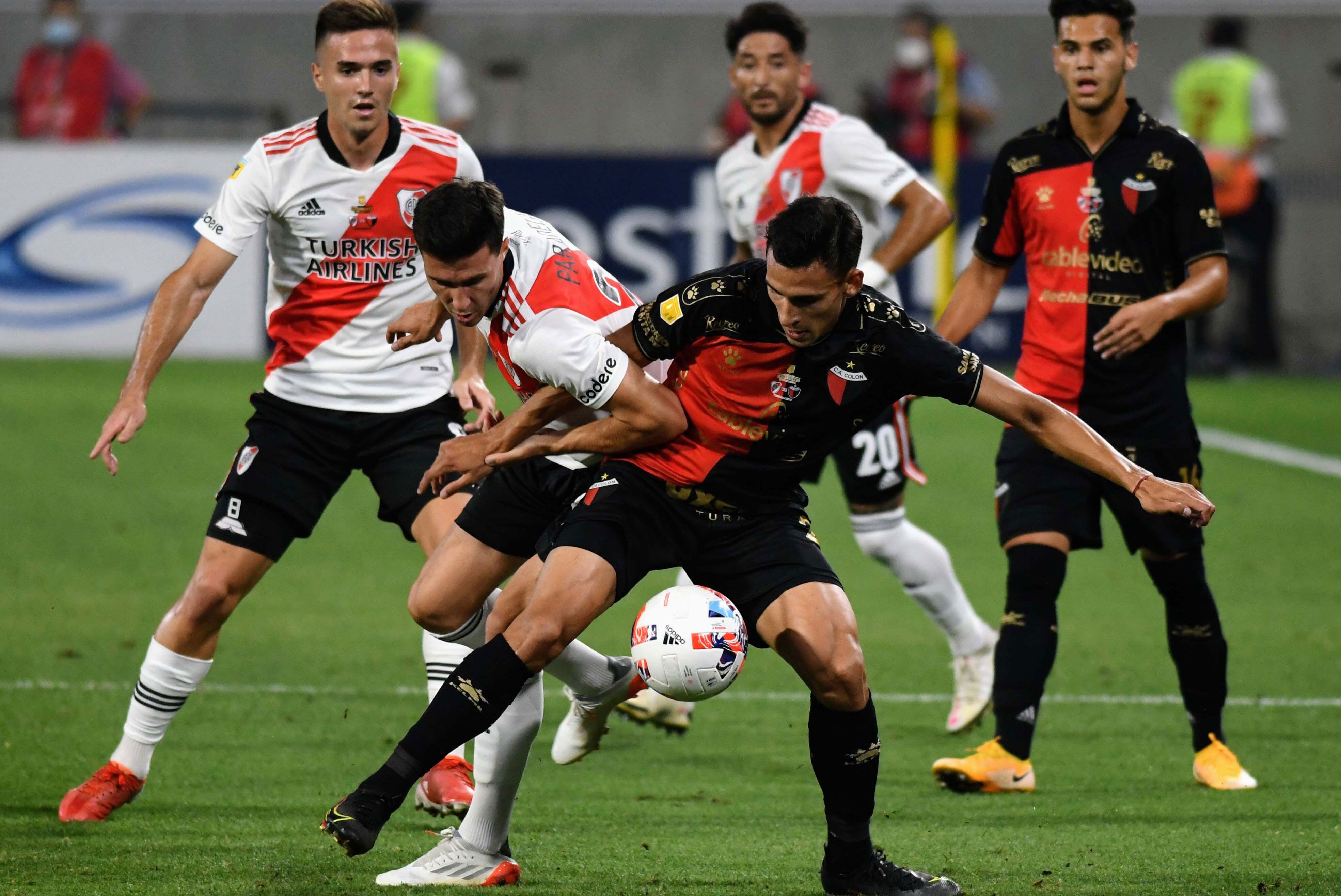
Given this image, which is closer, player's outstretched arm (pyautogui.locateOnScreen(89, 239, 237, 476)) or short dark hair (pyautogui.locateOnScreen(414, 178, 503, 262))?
short dark hair (pyautogui.locateOnScreen(414, 178, 503, 262))

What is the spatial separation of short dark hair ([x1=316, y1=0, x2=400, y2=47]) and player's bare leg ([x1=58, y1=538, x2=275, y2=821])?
5.16 feet

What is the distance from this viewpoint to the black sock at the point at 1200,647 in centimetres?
611

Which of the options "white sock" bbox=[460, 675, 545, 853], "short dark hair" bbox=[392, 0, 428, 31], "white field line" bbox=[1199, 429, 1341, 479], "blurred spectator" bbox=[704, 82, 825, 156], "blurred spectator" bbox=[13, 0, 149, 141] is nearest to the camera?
"white sock" bbox=[460, 675, 545, 853]

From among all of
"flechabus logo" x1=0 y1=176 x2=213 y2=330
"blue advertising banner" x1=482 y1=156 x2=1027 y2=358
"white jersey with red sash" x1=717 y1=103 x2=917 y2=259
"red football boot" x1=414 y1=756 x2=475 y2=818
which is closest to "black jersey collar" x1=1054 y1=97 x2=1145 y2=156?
"white jersey with red sash" x1=717 y1=103 x2=917 y2=259

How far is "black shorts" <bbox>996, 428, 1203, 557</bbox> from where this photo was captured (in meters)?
5.96

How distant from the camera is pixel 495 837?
4.89 meters

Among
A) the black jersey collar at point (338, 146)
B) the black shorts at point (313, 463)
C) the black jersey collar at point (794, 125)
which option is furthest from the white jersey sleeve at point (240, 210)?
the black jersey collar at point (794, 125)

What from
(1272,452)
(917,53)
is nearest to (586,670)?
(1272,452)

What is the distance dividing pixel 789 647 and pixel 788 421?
600 mm

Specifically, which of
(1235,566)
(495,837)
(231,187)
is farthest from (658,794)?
(1235,566)

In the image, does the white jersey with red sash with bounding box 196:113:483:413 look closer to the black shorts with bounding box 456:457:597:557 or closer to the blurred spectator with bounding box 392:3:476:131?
the black shorts with bounding box 456:457:597:557

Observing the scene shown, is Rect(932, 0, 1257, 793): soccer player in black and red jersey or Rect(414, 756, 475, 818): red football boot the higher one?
Rect(932, 0, 1257, 793): soccer player in black and red jersey

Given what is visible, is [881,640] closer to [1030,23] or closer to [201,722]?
[201,722]

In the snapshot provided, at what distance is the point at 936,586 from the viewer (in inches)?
280
